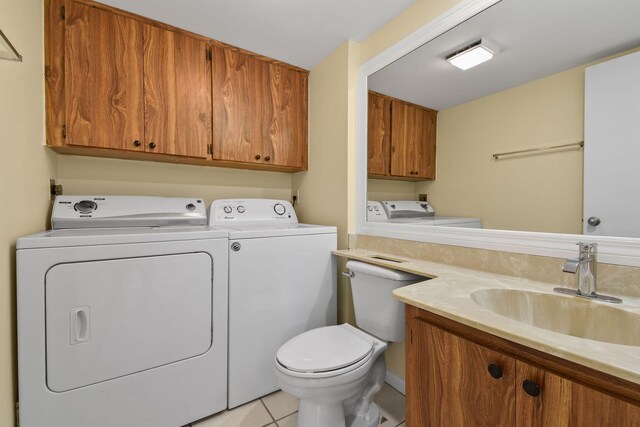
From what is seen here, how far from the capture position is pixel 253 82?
6.84 feet

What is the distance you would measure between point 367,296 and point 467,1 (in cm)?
163

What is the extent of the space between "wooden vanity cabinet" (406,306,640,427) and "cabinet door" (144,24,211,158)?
173cm

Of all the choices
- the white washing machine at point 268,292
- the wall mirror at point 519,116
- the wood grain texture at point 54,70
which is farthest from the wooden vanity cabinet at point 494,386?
the wood grain texture at point 54,70

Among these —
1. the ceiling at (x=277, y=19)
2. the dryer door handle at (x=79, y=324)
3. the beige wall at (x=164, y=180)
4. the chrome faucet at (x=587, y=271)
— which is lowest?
the dryer door handle at (x=79, y=324)

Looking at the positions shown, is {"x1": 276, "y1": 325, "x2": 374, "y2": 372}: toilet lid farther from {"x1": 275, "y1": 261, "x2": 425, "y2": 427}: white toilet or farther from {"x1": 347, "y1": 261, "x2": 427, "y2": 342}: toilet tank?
{"x1": 347, "y1": 261, "x2": 427, "y2": 342}: toilet tank

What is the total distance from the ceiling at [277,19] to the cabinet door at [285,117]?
25cm

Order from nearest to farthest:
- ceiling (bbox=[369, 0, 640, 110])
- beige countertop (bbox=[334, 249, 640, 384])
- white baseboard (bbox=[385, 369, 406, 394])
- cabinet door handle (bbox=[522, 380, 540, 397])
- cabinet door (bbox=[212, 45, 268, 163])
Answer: beige countertop (bbox=[334, 249, 640, 384])
cabinet door handle (bbox=[522, 380, 540, 397])
ceiling (bbox=[369, 0, 640, 110])
white baseboard (bbox=[385, 369, 406, 394])
cabinet door (bbox=[212, 45, 268, 163])

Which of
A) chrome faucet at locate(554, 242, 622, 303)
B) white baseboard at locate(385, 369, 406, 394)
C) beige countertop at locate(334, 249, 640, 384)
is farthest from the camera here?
white baseboard at locate(385, 369, 406, 394)

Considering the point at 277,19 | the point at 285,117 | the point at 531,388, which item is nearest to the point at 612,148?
the point at 531,388

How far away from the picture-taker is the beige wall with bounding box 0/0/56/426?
108cm

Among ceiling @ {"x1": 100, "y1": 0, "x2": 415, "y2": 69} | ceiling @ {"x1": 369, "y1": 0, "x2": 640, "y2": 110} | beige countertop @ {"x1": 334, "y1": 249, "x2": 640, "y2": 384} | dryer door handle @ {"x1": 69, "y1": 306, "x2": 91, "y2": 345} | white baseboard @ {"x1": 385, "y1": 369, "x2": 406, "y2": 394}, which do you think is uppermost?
ceiling @ {"x1": 100, "y1": 0, "x2": 415, "y2": 69}

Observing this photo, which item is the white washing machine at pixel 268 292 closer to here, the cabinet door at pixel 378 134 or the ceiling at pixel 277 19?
the cabinet door at pixel 378 134

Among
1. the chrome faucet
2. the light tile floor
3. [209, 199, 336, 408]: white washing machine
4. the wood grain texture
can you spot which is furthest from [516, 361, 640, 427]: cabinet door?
the wood grain texture

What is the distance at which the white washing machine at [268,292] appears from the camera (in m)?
1.60
